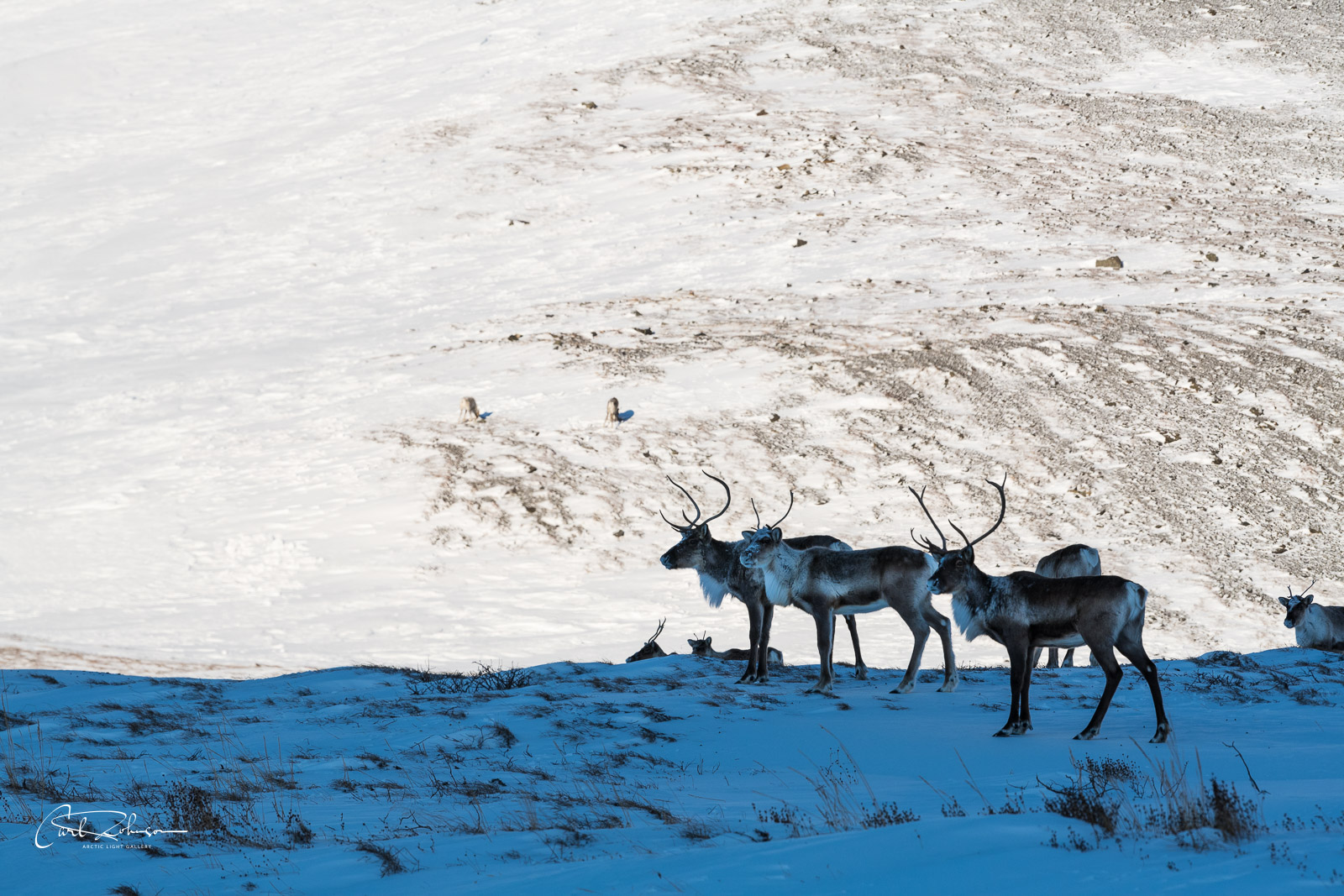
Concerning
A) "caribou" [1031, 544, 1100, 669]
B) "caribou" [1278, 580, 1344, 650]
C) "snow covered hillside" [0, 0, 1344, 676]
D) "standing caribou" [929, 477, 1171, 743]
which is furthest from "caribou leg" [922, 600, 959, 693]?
"caribou" [1278, 580, 1344, 650]

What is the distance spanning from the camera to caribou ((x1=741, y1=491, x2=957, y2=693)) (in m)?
13.0

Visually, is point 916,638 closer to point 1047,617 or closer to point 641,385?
point 1047,617

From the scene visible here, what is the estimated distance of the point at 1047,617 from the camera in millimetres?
10586

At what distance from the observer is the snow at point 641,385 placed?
9930 mm

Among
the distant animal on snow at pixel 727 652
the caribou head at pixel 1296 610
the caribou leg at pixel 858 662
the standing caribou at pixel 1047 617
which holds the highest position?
the standing caribou at pixel 1047 617

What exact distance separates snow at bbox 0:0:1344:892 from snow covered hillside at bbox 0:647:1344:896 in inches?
3.1

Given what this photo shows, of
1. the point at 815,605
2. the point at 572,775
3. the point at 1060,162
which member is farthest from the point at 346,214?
the point at 572,775

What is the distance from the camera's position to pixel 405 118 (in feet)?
170

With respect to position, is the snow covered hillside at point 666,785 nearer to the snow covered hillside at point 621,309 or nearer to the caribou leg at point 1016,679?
the caribou leg at point 1016,679

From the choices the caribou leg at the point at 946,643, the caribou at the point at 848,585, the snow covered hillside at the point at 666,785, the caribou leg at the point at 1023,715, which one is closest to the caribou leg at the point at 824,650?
the caribou at the point at 848,585

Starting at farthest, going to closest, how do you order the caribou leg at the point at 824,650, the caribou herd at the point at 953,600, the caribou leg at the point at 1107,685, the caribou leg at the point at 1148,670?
the caribou leg at the point at 824,650, the caribou herd at the point at 953,600, the caribou leg at the point at 1107,685, the caribou leg at the point at 1148,670

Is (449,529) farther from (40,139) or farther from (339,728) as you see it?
(40,139)

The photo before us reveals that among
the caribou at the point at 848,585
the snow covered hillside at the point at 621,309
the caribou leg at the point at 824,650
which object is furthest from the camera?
the snow covered hillside at the point at 621,309

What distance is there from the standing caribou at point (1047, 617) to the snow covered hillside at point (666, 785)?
0.44 m
